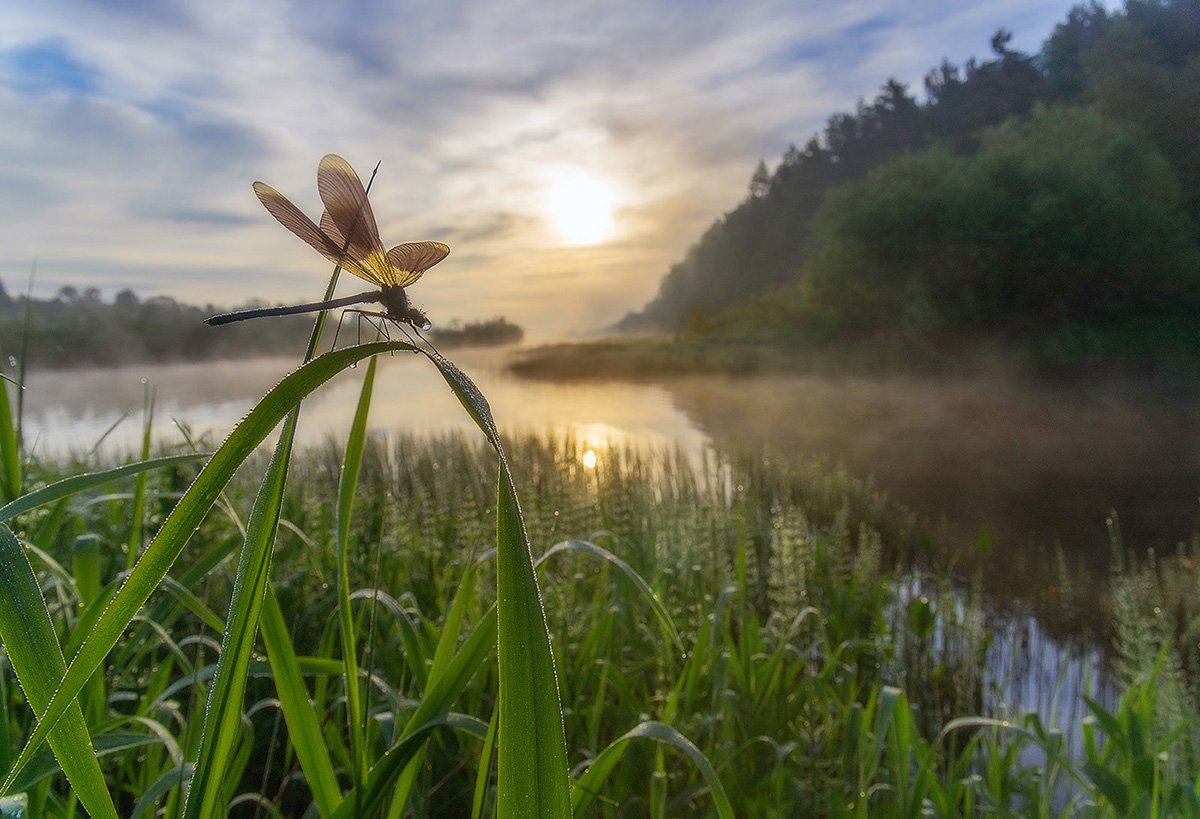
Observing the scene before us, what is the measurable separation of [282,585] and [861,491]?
557 cm

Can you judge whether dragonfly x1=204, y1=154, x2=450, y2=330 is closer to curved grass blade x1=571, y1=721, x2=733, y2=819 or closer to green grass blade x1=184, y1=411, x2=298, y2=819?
green grass blade x1=184, y1=411, x2=298, y2=819

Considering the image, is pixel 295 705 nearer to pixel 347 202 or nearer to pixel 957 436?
pixel 347 202

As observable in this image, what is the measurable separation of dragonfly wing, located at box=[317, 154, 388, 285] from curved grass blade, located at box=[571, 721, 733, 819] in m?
0.51

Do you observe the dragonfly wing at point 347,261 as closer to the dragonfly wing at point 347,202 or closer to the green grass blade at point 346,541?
the dragonfly wing at point 347,202

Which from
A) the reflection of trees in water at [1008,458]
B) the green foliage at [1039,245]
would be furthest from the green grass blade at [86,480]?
the green foliage at [1039,245]

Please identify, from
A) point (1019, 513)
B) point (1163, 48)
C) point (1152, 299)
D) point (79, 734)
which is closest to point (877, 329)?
point (1152, 299)

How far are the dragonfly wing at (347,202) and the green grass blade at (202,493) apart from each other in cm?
18

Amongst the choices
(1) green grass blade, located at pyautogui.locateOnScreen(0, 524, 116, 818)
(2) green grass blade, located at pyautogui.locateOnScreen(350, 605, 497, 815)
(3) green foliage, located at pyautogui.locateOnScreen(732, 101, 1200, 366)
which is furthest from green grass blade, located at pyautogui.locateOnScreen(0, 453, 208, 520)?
(3) green foliage, located at pyautogui.locateOnScreen(732, 101, 1200, 366)

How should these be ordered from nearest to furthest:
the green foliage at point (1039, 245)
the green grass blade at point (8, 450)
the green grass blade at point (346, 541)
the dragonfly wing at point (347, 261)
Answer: the dragonfly wing at point (347, 261) → the green grass blade at point (346, 541) → the green grass blade at point (8, 450) → the green foliage at point (1039, 245)

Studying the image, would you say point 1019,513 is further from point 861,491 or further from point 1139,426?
point 1139,426

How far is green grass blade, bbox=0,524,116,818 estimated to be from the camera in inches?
20.0

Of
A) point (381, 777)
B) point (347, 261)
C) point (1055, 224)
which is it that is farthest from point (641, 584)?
point (1055, 224)

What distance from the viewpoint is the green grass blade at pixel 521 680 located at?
0.33m

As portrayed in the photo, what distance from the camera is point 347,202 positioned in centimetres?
56
